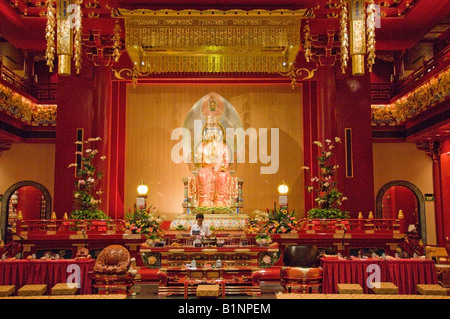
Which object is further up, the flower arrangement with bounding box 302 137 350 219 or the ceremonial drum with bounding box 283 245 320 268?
the flower arrangement with bounding box 302 137 350 219

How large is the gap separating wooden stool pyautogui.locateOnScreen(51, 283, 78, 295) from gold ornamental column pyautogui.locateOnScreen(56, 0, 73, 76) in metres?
2.59

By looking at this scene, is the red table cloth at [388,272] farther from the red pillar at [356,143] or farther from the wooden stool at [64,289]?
the red pillar at [356,143]

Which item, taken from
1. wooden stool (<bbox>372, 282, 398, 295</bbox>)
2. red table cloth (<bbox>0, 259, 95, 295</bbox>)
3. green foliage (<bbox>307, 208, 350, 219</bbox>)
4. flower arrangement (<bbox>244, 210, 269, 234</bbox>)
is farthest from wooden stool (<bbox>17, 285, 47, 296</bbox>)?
green foliage (<bbox>307, 208, 350, 219</bbox>)

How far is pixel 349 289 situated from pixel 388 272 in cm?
76

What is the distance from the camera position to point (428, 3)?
7535 millimetres

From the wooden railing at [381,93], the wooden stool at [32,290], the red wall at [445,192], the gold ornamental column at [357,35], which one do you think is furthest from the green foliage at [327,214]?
the wooden stool at [32,290]

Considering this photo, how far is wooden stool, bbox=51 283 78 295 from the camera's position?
15.1ft

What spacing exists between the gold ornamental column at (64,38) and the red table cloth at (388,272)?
406 centimetres

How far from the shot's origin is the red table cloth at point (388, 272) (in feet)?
16.4

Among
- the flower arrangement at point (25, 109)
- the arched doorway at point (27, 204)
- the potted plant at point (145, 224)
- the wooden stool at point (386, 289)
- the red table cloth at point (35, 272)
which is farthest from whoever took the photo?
the arched doorway at point (27, 204)

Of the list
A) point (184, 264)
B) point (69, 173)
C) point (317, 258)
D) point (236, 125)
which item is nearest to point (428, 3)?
point (236, 125)

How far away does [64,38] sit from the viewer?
5.41 metres

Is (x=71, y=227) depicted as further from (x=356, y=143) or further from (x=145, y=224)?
(x=356, y=143)

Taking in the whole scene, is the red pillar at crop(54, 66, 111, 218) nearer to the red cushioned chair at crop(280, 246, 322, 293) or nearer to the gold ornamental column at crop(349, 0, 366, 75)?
the red cushioned chair at crop(280, 246, 322, 293)
